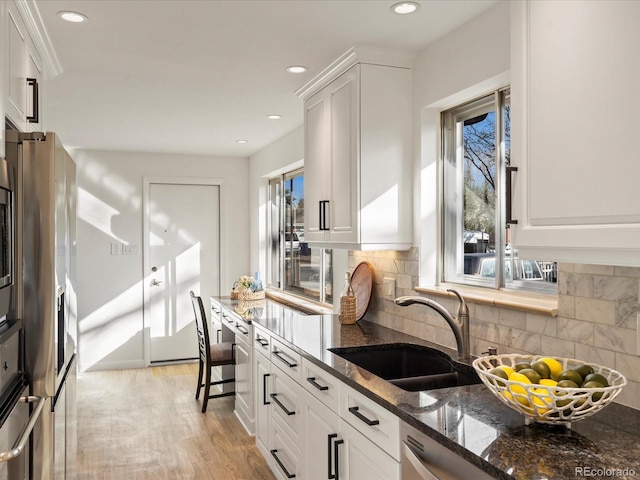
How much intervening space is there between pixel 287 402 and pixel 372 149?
1.40 m

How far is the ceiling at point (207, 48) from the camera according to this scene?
222 cm

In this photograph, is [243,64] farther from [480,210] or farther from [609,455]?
[609,455]

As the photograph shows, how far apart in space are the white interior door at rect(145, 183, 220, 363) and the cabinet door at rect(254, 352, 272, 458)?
8.91 ft

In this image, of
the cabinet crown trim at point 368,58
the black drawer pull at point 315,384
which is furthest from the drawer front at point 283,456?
the cabinet crown trim at point 368,58

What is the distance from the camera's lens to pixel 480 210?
259 cm

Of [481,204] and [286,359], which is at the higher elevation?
[481,204]

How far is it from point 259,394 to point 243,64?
78.8 inches

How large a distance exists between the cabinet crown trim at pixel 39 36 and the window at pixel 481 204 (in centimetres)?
196

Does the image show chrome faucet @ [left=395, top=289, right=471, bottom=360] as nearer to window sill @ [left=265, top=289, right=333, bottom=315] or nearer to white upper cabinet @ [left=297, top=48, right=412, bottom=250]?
white upper cabinet @ [left=297, top=48, right=412, bottom=250]

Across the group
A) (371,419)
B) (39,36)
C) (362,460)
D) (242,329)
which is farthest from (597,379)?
(242,329)

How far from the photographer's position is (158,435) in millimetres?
3814

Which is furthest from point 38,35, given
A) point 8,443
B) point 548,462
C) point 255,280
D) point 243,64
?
point 255,280

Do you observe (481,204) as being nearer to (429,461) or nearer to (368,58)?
(368,58)

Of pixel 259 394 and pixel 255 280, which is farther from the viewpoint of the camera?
pixel 255 280
